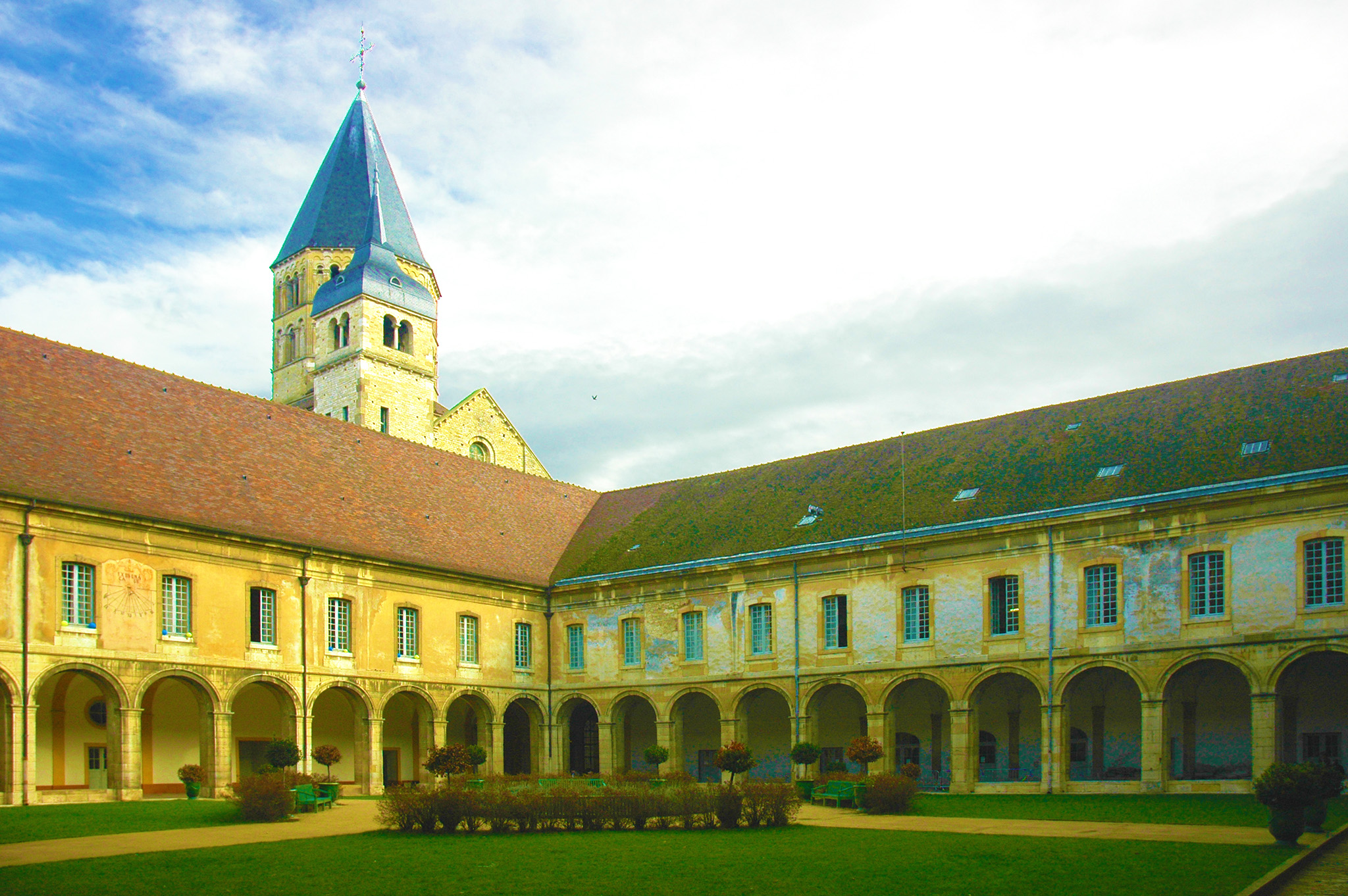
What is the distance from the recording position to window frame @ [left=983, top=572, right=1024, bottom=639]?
28.8 meters

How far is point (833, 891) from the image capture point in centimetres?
1196

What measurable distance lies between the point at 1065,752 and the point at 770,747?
935cm

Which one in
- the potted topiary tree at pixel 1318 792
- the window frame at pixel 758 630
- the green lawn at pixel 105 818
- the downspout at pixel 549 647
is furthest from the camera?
the downspout at pixel 549 647

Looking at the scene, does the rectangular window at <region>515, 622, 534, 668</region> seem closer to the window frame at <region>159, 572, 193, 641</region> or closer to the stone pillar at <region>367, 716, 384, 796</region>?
the stone pillar at <region>367, 716, 384, 796</region>

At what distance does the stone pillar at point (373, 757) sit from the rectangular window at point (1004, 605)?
50.5ft

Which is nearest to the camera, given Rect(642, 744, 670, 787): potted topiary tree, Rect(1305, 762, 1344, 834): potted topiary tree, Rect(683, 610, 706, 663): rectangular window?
Rect(1305, 762, 1344, 834): potted topiary tree

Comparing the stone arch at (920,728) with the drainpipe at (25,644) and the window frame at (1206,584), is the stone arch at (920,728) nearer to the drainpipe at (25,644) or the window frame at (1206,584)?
the window frame at (1206,584)

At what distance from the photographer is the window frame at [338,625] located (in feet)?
100.0

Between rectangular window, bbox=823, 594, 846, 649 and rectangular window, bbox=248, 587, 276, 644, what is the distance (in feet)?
44.9

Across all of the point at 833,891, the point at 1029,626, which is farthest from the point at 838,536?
the point at 833,891

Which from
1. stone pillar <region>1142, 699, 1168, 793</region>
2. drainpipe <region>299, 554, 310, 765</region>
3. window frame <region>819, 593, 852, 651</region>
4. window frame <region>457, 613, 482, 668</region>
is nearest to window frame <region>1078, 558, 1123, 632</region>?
stone pillar <region>1142, 699, 1168, 793</region>

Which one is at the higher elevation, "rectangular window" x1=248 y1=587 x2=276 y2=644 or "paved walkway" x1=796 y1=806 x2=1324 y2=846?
"rectangular window" x1=248 y1=587 x2=276 y2=644

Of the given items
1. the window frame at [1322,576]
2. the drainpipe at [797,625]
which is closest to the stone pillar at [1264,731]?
the window frame at [1322,576]

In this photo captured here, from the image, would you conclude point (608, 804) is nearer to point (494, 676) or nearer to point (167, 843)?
point (167, 843)
